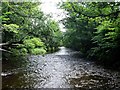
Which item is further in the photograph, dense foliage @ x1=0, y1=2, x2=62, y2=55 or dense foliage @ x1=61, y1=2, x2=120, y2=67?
dense foliage @ x1=0, y1=2, x2=62, y2=55

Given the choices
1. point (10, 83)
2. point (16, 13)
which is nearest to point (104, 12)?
point (10, 83)

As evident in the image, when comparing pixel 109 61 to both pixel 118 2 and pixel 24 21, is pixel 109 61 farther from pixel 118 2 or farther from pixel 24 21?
pixel 24 21

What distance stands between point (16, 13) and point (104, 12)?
5858 mm

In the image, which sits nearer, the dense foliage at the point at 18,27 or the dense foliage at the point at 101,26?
the dense foliage at the point at 101,26

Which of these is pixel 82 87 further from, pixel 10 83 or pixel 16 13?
pixel 16 13

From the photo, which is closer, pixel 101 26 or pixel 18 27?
pixel 18 27

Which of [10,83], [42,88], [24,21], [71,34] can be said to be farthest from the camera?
[71,34]

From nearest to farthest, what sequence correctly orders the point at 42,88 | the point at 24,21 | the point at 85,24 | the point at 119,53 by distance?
1. the point at 42,88
2. the point at 119,53
3. the point at 24,21
4. the point at 85,24

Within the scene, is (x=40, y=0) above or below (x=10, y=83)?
above

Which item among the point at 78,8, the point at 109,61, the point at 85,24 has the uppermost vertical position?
the point at 78,8

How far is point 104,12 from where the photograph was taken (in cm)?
793

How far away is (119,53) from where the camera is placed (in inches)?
437

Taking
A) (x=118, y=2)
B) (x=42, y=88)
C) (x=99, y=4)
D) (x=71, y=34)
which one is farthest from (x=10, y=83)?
(x=71, y=34)

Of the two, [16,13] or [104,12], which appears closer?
[104,12]
